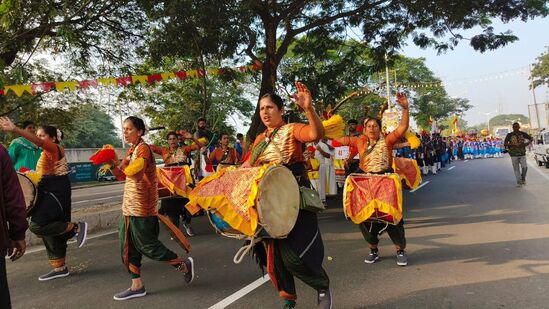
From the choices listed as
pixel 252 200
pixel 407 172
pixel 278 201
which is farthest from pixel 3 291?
pixel 407 172

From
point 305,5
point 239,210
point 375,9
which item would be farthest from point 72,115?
point 239,210

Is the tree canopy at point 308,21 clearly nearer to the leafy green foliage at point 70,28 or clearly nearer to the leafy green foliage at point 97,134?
the leafy green foliage at point 70,28

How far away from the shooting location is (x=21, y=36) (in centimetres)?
851

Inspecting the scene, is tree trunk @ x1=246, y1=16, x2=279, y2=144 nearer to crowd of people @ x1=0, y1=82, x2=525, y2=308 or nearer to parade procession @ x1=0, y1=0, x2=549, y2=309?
parade procession @ x1=0, y1=0, x2=549, y2=309

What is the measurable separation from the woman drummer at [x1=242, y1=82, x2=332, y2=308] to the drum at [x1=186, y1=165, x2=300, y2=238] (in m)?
0.18

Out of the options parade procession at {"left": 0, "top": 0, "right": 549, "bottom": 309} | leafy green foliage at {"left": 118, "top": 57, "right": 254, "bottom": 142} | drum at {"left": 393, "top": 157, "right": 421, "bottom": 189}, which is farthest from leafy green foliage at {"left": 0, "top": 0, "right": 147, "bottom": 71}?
leafy green foliage at {"left": 118, "top": 57, "right": 254, "bottom": 142}

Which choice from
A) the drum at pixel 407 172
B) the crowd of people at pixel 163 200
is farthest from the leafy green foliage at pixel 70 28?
the drum at pixel 407 172

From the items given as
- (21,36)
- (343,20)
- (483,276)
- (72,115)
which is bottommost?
(483,276)

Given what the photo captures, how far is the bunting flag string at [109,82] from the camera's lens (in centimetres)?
891

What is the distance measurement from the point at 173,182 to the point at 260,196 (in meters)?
4.50

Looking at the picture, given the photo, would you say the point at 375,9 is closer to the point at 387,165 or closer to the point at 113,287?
the point at 387,165

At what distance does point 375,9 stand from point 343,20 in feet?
3.26

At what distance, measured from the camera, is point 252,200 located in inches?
113

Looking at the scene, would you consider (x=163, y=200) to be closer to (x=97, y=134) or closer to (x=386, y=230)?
(x=386, y=230)
